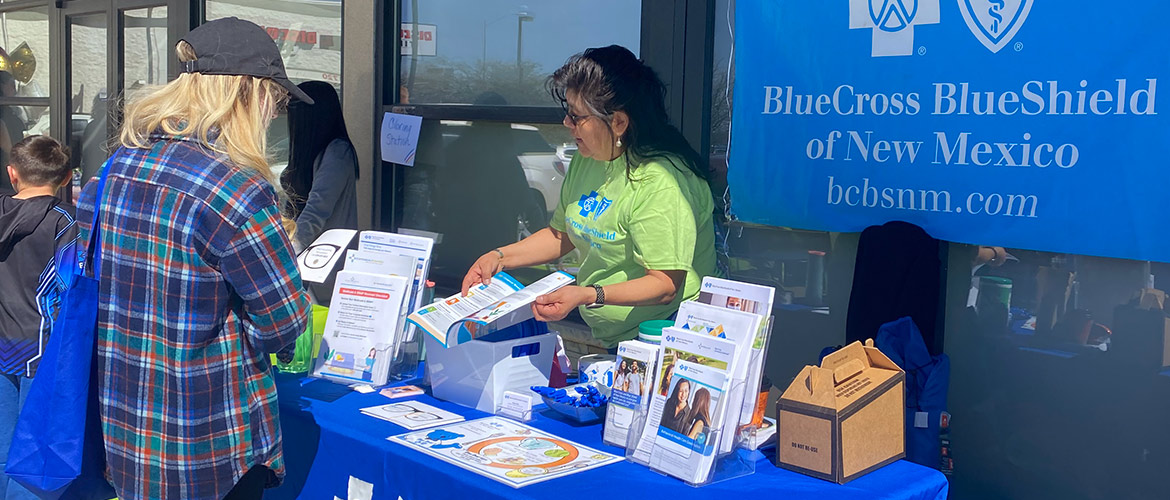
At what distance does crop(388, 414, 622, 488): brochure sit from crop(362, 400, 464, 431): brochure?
0.05 m

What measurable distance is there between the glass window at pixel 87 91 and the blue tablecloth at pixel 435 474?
4.70 m

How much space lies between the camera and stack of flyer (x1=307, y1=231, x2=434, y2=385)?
2701mm

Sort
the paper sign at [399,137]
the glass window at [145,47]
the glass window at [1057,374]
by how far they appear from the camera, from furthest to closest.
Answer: the glass window at [145,47] < the paper sign at [399,137] < the glass window at [1057,374]

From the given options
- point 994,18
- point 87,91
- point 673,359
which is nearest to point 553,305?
point 673,359

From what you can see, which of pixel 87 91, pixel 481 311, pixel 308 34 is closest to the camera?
pixel 481 311

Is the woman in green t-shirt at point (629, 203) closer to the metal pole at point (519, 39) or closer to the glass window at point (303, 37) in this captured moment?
the metal pole at point (519, 39)

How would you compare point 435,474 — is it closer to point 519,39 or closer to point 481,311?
point 481,311

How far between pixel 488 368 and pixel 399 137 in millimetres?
2360

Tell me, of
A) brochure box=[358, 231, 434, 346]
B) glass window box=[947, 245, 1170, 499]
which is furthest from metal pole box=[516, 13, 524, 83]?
glass window box=[947, 245, 1170, 499]

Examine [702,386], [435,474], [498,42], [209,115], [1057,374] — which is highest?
[498,42]

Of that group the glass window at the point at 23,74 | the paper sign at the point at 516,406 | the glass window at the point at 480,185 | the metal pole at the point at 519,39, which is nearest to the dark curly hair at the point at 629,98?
the paper sign at the point at 516,406

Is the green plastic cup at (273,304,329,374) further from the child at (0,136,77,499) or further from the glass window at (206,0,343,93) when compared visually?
the glass window at (206,0,343,93)

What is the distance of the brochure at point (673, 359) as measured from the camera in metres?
1.93

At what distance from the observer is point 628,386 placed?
2129 mm
